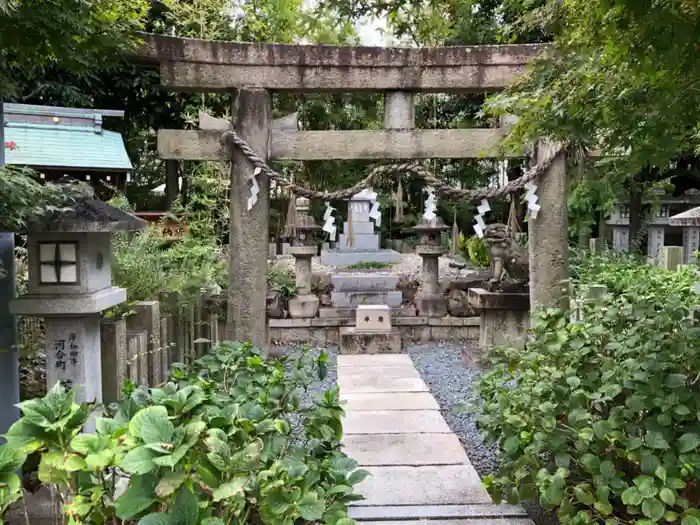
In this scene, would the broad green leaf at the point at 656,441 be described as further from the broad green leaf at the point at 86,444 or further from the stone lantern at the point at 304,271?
the stone lantern at the point at 304,271

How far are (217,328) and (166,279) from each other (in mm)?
931

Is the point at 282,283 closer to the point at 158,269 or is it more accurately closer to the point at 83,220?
the point at 158,269

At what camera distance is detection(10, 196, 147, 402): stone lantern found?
9.16 feet

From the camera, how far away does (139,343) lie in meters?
3.75

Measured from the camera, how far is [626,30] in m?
1.93

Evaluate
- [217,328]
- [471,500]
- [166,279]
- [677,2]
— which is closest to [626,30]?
[677,2]

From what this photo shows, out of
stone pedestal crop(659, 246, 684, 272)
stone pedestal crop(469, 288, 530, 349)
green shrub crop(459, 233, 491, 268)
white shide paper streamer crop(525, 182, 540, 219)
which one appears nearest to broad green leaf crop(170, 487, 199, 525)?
white shide paper streamer crop(525, 182, 540, 219)

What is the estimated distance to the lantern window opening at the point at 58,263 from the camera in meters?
2.82

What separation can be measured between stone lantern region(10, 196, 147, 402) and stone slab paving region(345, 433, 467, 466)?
1554mm

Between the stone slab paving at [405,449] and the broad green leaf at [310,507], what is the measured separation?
5.54 feet

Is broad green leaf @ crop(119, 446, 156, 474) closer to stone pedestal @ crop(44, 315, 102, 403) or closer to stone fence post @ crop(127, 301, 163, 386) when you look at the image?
stone pedestal @ crop(44, 315, 102, 403)

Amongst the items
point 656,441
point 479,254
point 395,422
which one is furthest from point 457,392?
point 479,254

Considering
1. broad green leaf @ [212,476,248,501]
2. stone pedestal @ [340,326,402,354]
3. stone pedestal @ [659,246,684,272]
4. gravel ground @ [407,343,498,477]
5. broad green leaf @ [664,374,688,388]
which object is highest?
stone pedestal @ [659,246,684,272]

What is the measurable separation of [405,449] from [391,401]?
99cm
